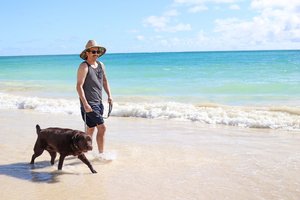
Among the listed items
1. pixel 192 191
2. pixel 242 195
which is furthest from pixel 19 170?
pixel 242 195

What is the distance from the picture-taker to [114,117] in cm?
1091

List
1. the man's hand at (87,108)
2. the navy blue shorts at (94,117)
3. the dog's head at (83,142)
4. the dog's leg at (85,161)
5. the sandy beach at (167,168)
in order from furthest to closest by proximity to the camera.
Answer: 1. the navy blue shorts at (94,117)
2. the man's hand at (87,108)
3. the dog's leg at (85,161)
4. the dog's head at (83,142)
5. the sandy beach at (167,168)

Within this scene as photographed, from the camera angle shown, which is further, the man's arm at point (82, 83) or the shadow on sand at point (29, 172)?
the man's arm at point (82, 83)

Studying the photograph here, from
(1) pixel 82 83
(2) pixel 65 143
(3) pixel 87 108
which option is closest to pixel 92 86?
(1) pixel 82 83

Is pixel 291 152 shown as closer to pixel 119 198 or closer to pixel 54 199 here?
pixel 119 198

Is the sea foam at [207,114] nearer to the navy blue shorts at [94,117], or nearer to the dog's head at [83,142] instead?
the navy blue shorts at [94,117]

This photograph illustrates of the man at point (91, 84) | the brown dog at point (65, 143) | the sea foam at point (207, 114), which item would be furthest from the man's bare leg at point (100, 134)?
the sea foam at point (207, 114)

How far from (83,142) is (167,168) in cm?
129

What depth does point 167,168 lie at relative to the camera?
18.3 ft

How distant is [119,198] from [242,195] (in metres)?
1.38

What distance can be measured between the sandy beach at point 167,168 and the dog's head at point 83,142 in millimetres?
408

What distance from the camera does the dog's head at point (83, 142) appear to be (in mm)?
5008

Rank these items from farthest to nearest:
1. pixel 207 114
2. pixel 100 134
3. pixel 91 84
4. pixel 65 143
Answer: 1. pixel 207 114
2. pixel 100 134
3. pixel 91 84
4. pixel 65 143

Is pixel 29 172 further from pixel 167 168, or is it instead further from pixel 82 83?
pixel 167 168
